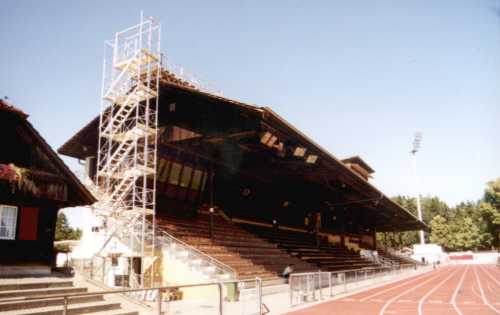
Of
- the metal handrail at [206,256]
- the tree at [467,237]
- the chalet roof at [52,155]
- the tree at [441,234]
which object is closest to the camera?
the chalet roof at [52,155]

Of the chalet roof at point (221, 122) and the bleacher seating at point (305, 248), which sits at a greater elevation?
the chalet roof at point (221, 122)

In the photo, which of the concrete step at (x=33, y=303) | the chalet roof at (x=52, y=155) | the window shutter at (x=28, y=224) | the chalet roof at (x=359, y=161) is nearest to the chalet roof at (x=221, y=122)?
the chalet roof at (x=52, y=155)

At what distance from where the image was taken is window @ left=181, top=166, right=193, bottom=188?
2547cm

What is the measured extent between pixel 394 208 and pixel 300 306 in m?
28.1

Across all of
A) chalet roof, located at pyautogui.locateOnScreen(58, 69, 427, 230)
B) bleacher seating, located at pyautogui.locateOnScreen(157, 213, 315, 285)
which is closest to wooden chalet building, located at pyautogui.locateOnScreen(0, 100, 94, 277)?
chalet roof, located at pyautogui.locateOnScreen(58, 69, 427, 230)

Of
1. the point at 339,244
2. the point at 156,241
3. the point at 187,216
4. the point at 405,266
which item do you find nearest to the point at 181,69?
the point at 187,216

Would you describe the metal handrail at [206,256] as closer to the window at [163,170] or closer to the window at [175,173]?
the window at [163,170]

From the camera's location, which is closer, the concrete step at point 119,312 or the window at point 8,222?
the concrete step at point 119,312

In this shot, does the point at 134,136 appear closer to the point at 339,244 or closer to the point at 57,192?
the point at 57,192

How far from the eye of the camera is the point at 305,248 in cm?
3145

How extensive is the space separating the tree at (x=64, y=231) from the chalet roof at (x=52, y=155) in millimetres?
62646

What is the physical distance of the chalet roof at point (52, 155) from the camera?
1354 cm

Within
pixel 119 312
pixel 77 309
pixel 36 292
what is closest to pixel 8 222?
pixel 36 292

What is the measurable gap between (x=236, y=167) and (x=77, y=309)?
1669cm
